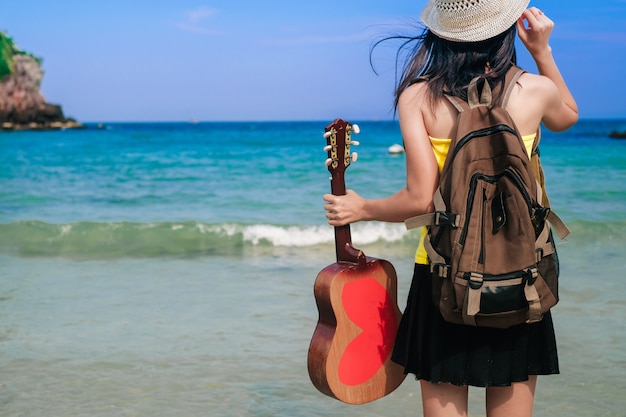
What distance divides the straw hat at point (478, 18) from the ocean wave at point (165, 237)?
6.87 meters

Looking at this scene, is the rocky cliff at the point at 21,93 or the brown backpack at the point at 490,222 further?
the rocky cliff at the point at 21,93

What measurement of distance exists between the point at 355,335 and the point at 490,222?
0.61 meters

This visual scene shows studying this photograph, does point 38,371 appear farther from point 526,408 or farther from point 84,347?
point 526,408

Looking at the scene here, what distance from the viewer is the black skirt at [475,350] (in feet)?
7.24

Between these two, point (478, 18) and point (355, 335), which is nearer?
point (478, 18)

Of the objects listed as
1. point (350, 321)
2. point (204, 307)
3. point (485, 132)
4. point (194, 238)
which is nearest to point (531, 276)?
point (485, 132)

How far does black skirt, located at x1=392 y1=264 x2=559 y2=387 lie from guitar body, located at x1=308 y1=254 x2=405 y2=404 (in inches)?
8.9

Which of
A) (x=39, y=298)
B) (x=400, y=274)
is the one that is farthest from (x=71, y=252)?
(x=400, y=274)

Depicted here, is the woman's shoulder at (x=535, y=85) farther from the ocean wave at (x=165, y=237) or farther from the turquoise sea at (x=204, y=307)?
the ocean wave at (x=165, y=237)

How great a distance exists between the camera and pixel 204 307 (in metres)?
6.18

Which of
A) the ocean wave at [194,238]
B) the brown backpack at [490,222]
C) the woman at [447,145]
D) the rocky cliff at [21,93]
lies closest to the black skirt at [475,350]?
the woman at [447,145]

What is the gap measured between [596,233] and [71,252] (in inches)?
243

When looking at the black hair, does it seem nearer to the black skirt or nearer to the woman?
the woman

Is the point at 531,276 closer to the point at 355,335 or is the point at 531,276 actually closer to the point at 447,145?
the point at 447,145
